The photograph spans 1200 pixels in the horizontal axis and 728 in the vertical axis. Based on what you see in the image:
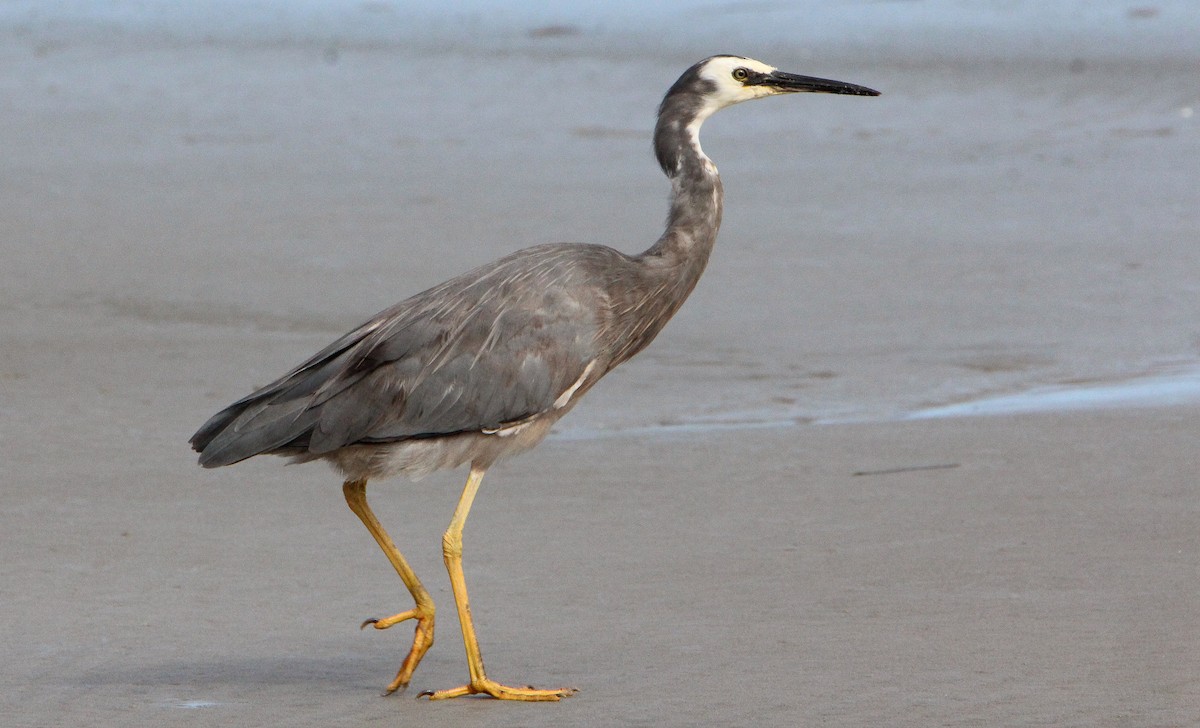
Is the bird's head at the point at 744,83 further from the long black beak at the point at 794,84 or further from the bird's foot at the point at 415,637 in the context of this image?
the bird's foot at the point at 415,637

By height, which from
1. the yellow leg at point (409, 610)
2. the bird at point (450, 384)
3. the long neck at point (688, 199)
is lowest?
the yellow leg at point (409, 610)

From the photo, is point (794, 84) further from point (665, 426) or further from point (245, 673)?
point (245, 673)

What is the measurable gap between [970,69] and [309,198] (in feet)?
24.2

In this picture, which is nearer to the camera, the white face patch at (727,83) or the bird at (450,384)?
the bird at (450,384)

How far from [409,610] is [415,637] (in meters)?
0.34

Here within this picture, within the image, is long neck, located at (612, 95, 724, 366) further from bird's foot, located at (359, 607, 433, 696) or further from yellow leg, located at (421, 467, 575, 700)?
bird's foot, located at (359, 607, 433, 696)

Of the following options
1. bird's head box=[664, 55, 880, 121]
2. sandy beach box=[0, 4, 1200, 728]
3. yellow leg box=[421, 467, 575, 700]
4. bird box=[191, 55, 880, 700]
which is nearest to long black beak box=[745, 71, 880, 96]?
bird's head box=[664, 55, 880, 121]

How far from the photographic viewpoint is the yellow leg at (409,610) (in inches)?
196

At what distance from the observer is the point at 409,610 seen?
539 cm

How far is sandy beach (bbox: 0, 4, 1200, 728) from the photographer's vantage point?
195 inches

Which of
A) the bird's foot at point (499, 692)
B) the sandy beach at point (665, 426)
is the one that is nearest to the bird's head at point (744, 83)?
the sandy beach at point (665, 426)

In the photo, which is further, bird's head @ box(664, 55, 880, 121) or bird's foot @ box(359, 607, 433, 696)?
bird's head @ box(664, 55, 880, 121)

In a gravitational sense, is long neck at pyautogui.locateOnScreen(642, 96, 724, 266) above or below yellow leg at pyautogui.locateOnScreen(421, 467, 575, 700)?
above

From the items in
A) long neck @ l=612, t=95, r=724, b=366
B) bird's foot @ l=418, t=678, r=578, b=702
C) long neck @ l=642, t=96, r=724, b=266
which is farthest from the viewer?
long neck @ l=642, t=96, r=724, b=266
